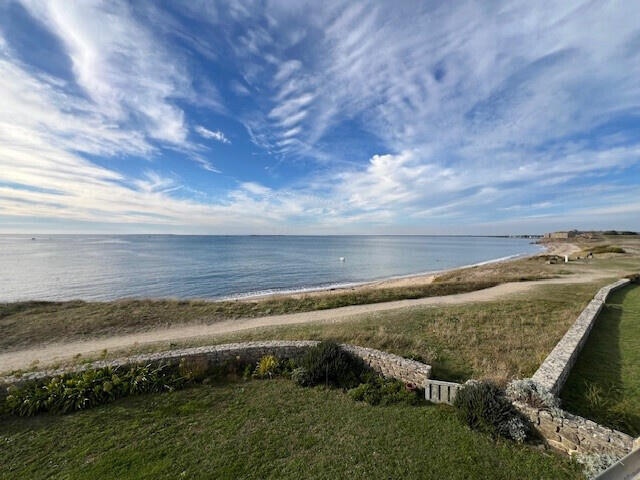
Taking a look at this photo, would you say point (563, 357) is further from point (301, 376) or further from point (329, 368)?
point (301, 376)

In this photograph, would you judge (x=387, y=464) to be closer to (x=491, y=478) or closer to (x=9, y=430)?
(x=491, y=478)

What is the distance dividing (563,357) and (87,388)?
1413cm

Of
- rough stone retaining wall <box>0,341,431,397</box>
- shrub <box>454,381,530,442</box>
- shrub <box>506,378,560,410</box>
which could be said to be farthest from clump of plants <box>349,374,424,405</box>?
shrub <box>506,378,560,410</box>

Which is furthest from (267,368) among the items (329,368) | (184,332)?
(184,332)

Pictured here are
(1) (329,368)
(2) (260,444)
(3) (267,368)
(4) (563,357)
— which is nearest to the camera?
(2) (260,444)

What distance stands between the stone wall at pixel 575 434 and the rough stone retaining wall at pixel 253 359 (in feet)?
8.69

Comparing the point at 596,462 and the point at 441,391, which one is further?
the point at 441,391

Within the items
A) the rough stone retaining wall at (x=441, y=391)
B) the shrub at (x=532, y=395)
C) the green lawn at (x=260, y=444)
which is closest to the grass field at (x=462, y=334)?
the rough stone retaining wall at (x=441, y=391)

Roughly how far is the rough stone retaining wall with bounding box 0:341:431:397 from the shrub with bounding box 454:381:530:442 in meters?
1.35

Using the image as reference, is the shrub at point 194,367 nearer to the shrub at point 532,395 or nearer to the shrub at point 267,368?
the shrub at point 267,368

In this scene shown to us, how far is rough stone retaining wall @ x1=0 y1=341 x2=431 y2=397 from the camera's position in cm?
829

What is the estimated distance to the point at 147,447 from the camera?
5.91 m

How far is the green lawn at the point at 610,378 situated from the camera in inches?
253

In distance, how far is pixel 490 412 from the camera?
6.30 metres
